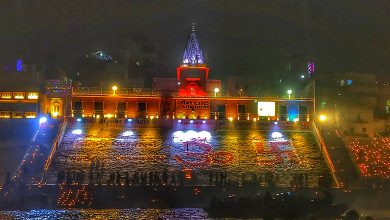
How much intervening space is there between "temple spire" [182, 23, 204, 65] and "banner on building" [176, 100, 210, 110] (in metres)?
7.14

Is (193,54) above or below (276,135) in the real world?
above

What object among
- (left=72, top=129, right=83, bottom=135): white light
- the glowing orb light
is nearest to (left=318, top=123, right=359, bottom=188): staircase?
the glowing orb light

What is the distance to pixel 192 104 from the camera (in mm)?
62000

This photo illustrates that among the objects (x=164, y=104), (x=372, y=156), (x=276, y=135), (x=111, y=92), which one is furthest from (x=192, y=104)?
(x=372, y=156)

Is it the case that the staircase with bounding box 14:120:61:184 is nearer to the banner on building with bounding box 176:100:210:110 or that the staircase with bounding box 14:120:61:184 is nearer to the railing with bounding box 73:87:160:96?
the railing with bounding box 73:87:160:96

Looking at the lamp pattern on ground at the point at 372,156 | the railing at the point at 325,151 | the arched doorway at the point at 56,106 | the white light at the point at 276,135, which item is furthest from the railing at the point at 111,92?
the lamp pattern on ground at the point at 372,156

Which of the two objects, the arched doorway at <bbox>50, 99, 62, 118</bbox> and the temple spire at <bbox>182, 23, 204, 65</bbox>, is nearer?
the arched doorway at <bbox>50, 99, 62, 118</bbox>

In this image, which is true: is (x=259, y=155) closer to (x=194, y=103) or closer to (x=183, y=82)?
(x=194, y=103)

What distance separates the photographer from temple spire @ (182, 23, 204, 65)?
67.9 metres

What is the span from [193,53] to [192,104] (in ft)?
28.8

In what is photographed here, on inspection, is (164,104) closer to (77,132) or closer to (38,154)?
(77,132)

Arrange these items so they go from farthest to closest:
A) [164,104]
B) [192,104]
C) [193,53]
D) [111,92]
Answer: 1. [193,53]
2. [192,104]
3. [164,104]
4. [111,92]

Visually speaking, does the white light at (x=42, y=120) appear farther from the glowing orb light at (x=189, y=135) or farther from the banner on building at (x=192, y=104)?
the banner on building at (x=192, y=104)

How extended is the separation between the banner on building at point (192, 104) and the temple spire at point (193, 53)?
7.14 metres
